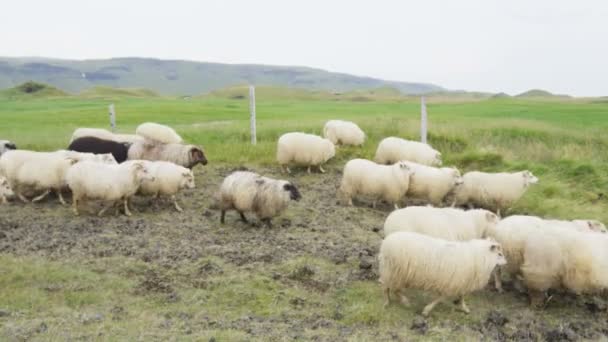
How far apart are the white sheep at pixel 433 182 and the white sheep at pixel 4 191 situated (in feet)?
28.4

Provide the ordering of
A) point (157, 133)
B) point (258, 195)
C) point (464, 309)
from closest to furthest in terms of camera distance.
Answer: point (464, 309) < point (258, 195) < point (157, 133)

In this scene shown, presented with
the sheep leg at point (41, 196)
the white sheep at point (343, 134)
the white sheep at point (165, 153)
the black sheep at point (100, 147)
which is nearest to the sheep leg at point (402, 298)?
the white sheep at point (165, 153)

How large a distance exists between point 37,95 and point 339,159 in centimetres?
5773

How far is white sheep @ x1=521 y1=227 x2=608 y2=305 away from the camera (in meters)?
6.40

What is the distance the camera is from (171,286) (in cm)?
671

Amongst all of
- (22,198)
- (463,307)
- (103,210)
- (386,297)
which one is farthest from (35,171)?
(463,307)

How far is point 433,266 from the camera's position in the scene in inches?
242

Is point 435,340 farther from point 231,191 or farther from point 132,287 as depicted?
point 231,191

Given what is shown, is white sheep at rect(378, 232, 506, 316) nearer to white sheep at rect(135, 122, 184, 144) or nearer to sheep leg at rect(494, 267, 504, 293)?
sheep leg at rect(494, 267, 504, 293)

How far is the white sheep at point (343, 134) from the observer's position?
53.3 feet

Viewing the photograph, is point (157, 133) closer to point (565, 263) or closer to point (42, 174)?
point (42, 174)

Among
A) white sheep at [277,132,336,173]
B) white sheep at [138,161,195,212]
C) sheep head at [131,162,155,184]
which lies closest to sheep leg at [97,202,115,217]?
white sheep at [138,161,195,212]

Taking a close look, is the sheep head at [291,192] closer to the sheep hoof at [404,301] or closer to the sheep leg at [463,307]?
the sheep hoof at [404,301]

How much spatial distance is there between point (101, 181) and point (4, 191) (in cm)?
272
